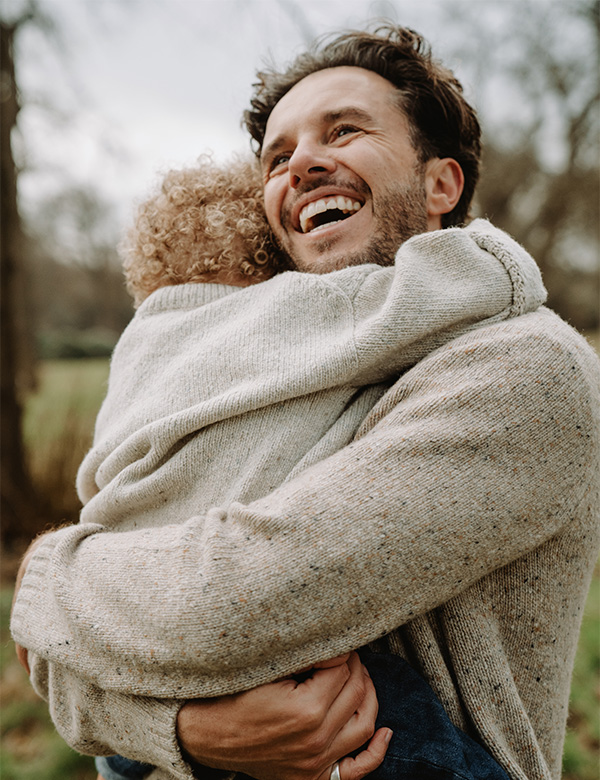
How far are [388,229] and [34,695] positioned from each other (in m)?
3.64

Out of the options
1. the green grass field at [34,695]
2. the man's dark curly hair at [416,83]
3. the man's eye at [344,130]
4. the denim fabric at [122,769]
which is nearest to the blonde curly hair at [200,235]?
the man's eye at [344,130]

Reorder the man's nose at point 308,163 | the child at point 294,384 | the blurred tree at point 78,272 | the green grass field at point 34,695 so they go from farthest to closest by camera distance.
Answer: the blurred tree at point 78,272 → the green grass field at point 34,695 → the man's nose at point 308,163 → the child at point 294,384

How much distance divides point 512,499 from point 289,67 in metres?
1.98

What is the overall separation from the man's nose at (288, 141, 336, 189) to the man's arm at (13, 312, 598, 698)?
960 millimetres

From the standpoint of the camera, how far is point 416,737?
1.18m

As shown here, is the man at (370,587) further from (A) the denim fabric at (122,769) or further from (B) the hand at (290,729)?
(A) the denim fabric at (122,769)

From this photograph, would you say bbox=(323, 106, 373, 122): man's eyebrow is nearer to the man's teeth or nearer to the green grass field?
the man's teeth

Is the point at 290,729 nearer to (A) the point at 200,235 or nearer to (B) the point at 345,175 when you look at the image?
(A) the point at 200,235

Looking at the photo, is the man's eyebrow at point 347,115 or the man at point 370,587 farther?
the man's eyebrow at point 347,115

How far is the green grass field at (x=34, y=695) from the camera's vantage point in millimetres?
3080

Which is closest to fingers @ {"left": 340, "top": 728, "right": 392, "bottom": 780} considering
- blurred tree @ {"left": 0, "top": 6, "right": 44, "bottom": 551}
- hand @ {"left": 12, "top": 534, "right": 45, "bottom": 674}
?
hand @ {"left": 12, "top": 534, "right": 45, "bottom": 674}

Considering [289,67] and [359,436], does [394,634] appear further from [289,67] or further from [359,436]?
[289,67]

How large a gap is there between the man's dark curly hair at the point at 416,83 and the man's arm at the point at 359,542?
1.24 m

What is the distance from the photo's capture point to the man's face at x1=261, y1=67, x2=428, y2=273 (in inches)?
73.6
